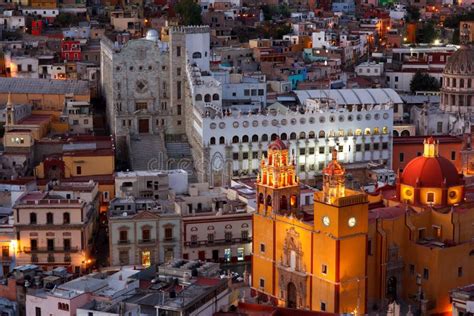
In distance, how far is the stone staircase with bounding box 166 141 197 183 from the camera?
72150 millimetres

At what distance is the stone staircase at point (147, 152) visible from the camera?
235ft

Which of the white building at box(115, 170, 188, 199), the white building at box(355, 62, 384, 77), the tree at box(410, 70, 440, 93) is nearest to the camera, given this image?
the white building at box(115, 170, 188, 199)

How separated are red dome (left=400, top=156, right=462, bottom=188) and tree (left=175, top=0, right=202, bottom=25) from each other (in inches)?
2757

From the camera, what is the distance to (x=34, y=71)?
91188 mm

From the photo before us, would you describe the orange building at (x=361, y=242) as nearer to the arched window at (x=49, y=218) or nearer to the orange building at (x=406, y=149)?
the arched window at (x=49, y=218)

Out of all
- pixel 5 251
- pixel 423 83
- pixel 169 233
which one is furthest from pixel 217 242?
pixel 423 83

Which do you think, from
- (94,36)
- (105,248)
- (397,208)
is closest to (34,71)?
(94,36)

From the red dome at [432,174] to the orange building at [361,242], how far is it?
0.16 ft

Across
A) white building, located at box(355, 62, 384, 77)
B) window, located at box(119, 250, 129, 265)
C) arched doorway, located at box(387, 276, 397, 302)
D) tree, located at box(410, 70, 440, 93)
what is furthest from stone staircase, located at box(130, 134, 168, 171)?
tree, located at box(410, 70, 440, 93)

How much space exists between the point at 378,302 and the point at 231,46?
64717 mm

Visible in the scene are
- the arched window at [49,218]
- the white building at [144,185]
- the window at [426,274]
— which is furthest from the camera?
the white building at [144,185]

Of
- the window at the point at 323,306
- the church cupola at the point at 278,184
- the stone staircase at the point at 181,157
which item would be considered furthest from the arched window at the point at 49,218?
the stone staircase at the point at 181,157

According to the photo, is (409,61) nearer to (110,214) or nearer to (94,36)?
(94,36)

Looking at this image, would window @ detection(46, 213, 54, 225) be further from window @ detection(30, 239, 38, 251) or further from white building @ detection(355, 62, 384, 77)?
white building @ detection(355, 62, 384, 77)
